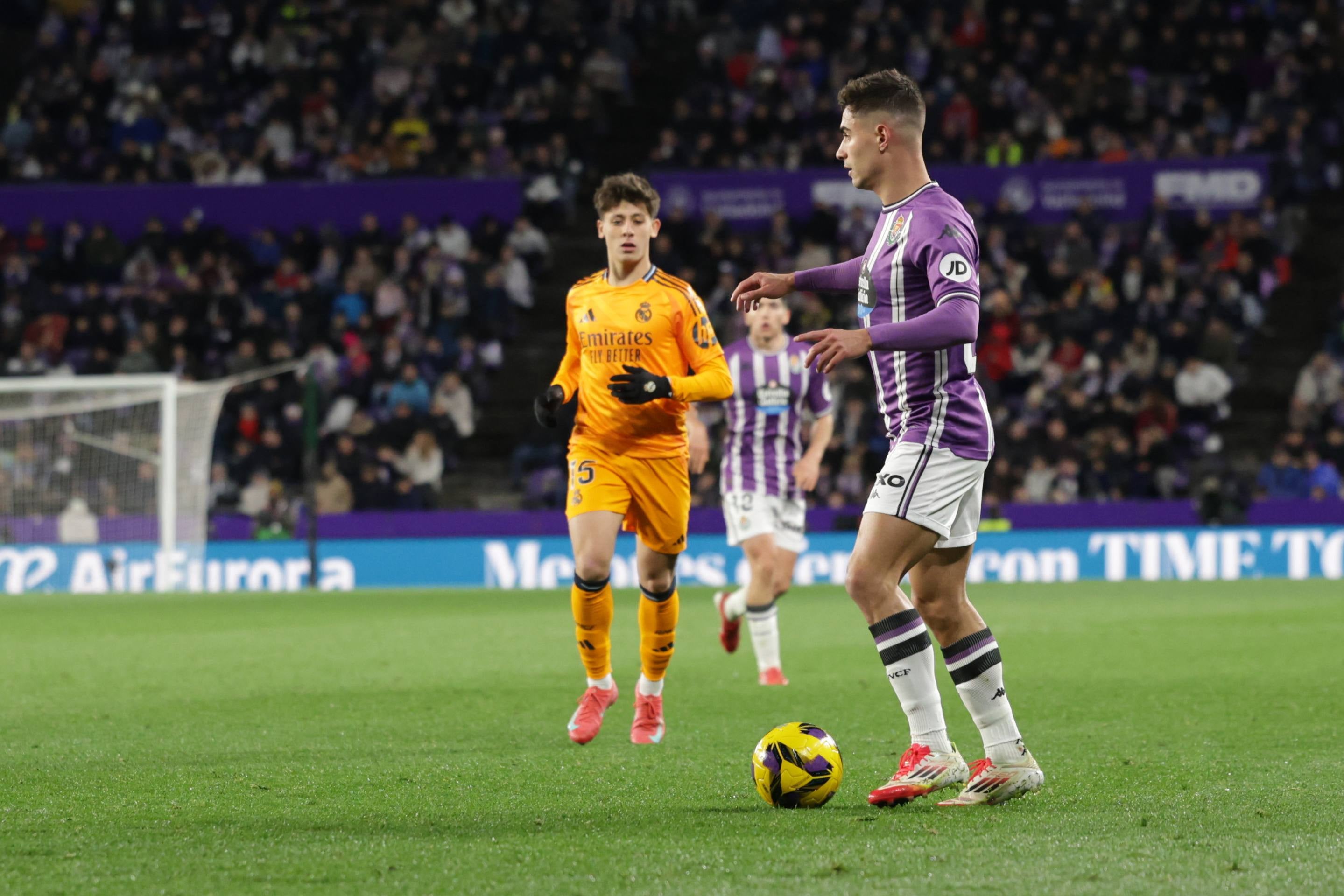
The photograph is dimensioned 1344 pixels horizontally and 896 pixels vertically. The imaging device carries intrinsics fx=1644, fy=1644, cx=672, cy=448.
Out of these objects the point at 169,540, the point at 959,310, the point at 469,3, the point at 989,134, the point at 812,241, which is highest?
the point at 469,3

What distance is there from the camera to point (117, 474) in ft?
62.0

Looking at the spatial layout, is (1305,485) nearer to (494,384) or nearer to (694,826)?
(494,384)

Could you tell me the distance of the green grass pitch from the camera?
4.03 metres

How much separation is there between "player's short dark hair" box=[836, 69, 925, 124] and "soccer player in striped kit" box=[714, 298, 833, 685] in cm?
433

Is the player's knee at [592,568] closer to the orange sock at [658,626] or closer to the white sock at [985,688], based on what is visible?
the orange sock at [658,626]

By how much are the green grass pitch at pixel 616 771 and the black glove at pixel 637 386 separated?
54.6 inches

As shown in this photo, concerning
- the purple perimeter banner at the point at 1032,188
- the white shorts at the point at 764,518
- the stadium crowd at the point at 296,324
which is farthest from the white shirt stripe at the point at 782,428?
the purple perimeter banner at the point at 1032,188

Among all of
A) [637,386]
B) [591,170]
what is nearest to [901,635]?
[637,386]

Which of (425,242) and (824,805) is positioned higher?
(425,242)

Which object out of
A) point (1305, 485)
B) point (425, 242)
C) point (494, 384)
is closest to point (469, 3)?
point (425, 242)

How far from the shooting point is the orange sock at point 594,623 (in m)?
7.19

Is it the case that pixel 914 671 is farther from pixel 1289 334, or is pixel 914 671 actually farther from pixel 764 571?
pixel 1289 334

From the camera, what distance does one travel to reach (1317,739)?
6492 mm

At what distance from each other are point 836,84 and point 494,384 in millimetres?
7175
